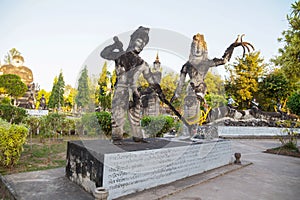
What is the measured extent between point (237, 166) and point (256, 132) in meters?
12.8

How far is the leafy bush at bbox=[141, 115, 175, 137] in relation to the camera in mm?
10375

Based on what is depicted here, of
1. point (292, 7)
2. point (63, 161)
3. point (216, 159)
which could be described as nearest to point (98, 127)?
point (63, 161)

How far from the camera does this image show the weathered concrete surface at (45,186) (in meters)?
3.44

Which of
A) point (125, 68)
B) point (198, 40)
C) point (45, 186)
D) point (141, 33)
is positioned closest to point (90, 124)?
point (198, 40)

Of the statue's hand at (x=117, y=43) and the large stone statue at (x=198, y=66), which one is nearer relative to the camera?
the statue's hand at (x=117, y=43)

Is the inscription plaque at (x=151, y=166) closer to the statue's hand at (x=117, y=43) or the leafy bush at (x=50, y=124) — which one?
the statue's hand at (x=117, y=43)

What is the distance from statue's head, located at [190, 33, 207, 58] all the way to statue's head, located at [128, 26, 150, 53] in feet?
14.7

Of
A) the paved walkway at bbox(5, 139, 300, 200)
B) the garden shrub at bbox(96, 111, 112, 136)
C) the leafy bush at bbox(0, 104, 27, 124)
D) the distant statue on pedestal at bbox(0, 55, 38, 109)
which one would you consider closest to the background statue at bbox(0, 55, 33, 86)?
the distant statue on pedestal at bbox(0, 55, 38, 109)

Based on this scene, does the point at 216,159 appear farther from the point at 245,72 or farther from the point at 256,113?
the point at 245,72

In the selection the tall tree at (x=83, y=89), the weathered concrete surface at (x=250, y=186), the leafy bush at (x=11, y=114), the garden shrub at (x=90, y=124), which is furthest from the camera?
the leafy bush at (x=11, y=114)

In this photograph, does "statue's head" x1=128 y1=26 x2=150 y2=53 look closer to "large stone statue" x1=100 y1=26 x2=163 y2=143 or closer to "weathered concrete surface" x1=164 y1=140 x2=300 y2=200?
"large stone statue" x1=100 y1=26 x2=163 y2=143

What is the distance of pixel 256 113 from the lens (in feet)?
67.2

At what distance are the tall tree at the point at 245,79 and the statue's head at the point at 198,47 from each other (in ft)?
68.5

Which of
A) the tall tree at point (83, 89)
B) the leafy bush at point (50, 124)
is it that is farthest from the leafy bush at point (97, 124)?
the tall tree at point (83, 89)
